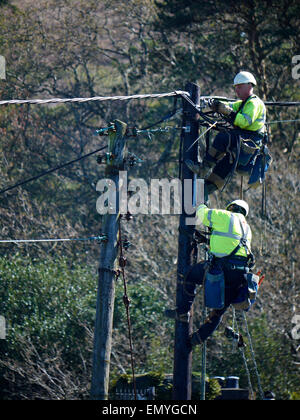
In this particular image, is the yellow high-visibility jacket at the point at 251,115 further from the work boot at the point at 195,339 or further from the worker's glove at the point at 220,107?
the work boot at the point at 195,339

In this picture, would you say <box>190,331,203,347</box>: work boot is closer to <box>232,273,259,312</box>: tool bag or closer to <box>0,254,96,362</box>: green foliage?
<box>232,273,259,312</box>: tool bag

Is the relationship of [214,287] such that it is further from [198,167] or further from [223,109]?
[223,109]

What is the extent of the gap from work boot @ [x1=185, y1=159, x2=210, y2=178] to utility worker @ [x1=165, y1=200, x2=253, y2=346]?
17.7 inches

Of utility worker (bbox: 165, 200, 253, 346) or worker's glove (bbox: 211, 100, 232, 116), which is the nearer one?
utility worker (bbox: 165, 200, 253, 346)

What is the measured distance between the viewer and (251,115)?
10156 mm

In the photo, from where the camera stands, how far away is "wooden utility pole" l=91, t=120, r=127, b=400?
957cm

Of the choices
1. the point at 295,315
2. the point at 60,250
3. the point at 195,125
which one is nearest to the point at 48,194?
the point at 60,250

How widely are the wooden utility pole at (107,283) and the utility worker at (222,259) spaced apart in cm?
83

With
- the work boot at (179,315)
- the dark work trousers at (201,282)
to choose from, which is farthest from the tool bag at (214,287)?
the work boot at (179,315)

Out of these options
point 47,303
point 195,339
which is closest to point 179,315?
point 195,339

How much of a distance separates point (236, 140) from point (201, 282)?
178 cm

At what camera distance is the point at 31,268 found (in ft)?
64.6

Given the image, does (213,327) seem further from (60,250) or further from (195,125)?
(60,250)

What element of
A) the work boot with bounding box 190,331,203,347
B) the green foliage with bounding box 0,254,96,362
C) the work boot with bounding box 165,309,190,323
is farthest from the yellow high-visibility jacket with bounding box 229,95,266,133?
the green foliage with bounding box 0,254,96,362
